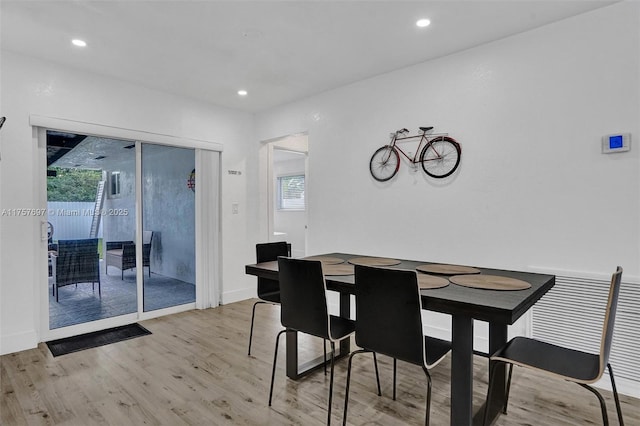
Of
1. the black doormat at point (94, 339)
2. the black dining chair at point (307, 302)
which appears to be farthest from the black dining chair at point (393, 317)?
the black doormat at point (94, 339)

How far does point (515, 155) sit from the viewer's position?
9.39 feet

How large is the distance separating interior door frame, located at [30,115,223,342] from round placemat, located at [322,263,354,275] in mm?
2465

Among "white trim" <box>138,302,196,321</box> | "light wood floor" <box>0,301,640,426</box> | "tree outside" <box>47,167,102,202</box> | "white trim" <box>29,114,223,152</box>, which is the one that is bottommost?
"light wood floor" <box>0,301,640,426</box>

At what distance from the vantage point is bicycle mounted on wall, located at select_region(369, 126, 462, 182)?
10.5 ft

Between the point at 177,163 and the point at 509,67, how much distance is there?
380cm

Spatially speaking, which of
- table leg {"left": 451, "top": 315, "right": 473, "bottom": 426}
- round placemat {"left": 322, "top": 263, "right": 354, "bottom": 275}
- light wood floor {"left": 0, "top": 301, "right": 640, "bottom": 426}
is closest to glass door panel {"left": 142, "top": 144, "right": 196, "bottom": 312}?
light wood floor {"left": 0, "top": 301, "right": 640, "bottom": 426}

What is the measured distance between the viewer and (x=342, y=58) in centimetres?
331

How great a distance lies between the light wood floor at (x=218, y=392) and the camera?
2123 millimetres

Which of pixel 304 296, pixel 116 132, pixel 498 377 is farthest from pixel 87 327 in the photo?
pixel 498 377

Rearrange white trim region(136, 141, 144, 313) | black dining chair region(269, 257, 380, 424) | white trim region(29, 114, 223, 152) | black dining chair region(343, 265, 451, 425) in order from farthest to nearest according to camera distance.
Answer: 1. white trim region(136, 141, 144, 313)
2. white trim region(29, 114, 223, 152)
3. black dining chair region(269, 257, 380, 424)
4. black dining chair region(343, 265, 451, 425)

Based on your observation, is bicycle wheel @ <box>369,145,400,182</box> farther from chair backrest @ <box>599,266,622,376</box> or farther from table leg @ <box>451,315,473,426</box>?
chair backrest @ <box>599,266,622,376</box>

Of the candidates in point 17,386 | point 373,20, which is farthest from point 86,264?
point 373,20

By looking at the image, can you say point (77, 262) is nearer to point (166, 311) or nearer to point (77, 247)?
point (77, 247)

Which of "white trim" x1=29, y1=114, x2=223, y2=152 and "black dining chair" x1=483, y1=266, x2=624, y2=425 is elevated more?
"white trim" x1=29, y1=114, x2=223, y2=152
